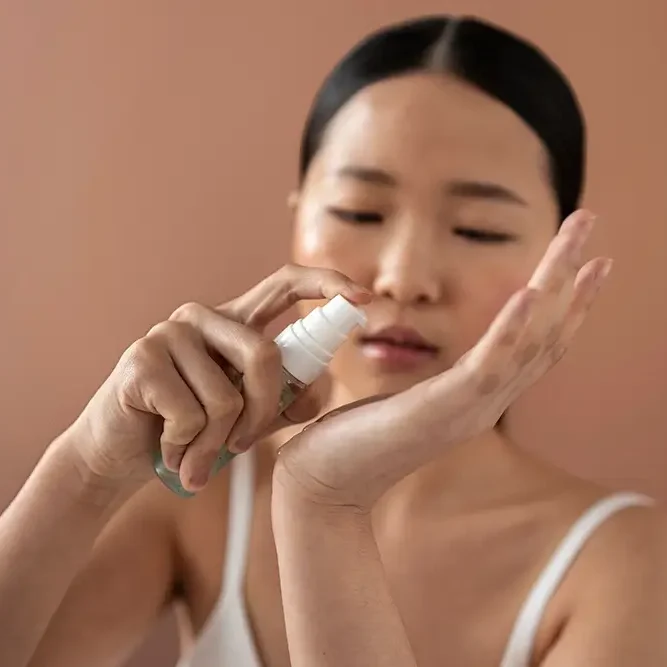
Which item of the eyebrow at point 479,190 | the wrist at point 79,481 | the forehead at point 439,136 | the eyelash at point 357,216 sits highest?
the forehead at point 439,136

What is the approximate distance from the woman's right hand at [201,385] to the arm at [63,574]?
0.05 metres

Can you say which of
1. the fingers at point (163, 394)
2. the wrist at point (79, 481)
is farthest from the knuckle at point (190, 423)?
the wrist at point (79, 481)

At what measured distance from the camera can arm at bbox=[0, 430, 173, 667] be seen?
0.57 m

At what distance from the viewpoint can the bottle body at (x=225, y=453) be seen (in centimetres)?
49

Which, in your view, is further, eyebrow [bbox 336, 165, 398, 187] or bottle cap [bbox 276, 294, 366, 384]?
eyebrow [bbox 336, 165, 398, 187]

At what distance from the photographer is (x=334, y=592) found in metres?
0.49

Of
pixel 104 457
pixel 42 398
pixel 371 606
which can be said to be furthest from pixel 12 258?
pixel 371 606

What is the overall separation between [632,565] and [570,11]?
0.59m

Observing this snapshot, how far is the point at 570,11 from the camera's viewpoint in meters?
0.88

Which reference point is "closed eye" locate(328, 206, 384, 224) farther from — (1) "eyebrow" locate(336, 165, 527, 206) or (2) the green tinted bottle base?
(2) the green tinted bottle base

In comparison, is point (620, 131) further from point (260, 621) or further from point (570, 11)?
point (260, 621)

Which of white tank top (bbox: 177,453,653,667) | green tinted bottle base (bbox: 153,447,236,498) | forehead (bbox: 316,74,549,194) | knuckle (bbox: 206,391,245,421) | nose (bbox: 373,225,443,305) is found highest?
forehead (bbox: 316,74,549,194)

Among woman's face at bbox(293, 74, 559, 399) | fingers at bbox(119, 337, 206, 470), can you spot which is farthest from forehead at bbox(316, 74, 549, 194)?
fingers at bbox(119, 337, 206, 470)

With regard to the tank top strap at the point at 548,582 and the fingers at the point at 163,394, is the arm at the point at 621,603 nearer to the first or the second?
the tank top strap at the point at 548,582
